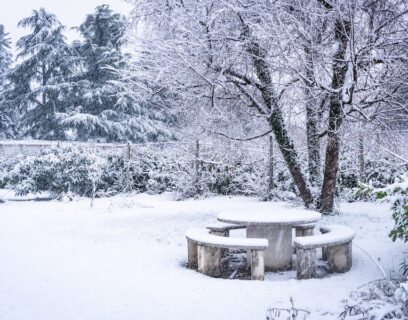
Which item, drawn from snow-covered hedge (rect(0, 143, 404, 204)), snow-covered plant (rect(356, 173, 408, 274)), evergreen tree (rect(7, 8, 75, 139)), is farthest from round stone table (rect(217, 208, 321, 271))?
evergreen tree (rect(7, 8, 75, 139))

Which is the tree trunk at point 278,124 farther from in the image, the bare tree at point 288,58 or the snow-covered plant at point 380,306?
the snow-covered plant at point 380,306

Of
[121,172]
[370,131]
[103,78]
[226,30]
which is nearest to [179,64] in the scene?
[226,30]

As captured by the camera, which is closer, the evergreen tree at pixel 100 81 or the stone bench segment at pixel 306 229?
the stone bench segment at pixel 306 229

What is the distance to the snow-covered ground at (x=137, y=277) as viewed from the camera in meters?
3.94

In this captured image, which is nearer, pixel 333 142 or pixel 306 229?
pixel 306 229

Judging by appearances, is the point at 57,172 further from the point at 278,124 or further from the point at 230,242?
the point at 230,242

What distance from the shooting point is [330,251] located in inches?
213

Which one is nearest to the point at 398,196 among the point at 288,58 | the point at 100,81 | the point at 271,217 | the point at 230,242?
the point at 230,242

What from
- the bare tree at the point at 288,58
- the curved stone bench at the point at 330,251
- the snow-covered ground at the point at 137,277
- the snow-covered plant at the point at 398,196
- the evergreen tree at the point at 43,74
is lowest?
the snow-covered ground at the point at 137,277

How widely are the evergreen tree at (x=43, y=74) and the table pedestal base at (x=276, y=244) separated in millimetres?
21433

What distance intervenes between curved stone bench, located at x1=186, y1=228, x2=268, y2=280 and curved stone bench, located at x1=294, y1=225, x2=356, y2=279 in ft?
1.43

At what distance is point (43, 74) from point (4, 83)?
7.28 metres

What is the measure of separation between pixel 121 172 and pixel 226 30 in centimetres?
812

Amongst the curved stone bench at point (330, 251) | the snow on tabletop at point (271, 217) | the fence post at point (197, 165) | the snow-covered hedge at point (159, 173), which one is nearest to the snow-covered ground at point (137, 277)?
the curved stone bench at point (330, 251)
